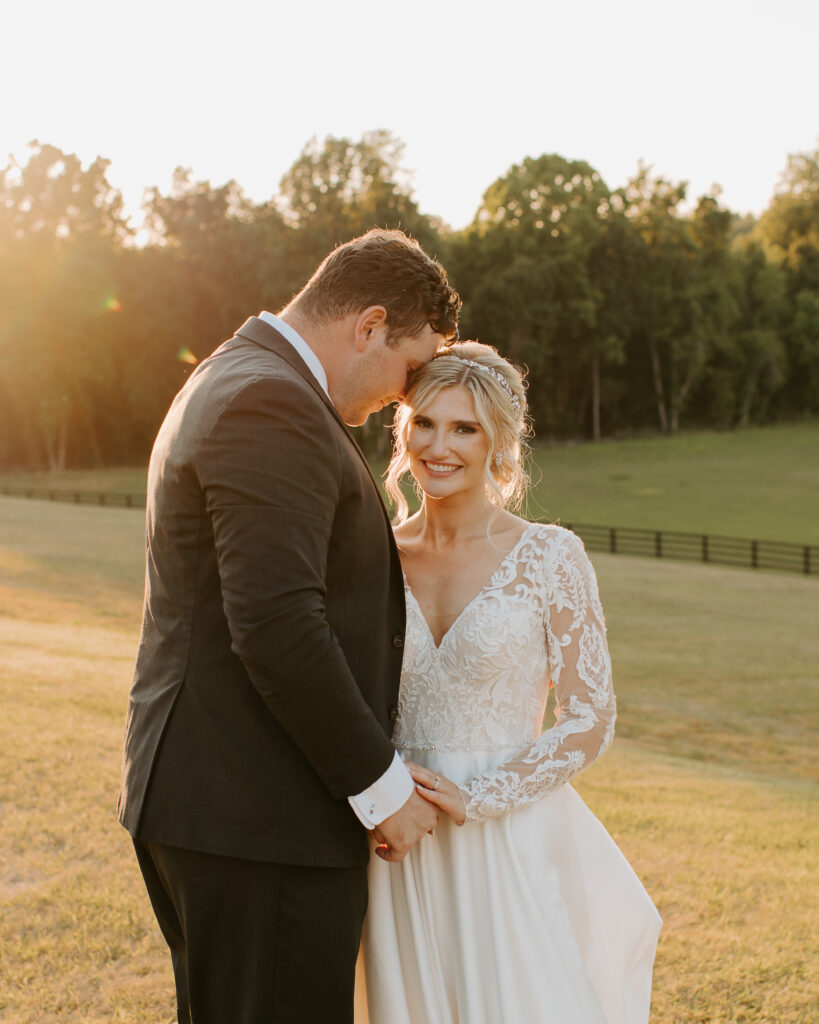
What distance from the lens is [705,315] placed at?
62250 mm

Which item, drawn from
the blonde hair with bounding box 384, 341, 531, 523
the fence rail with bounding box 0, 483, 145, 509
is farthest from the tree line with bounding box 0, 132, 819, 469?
the blonde hair with bounding box 384, 341, 531, 523

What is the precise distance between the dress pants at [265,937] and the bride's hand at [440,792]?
325 millimetres

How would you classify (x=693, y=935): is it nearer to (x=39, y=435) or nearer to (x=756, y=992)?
(x=756, y=992)

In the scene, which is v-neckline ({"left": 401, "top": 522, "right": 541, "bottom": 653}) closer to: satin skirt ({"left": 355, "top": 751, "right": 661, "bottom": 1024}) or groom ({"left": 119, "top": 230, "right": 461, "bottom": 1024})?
satin skirt ({"left": 355, "top": 751, "right": 661, "bottom": 1024})

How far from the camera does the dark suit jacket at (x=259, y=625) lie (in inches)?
Result: 89.2

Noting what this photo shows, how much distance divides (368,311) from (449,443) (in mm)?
762

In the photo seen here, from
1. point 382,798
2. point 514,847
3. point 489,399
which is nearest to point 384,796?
point 382,798

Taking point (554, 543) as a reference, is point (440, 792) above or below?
below

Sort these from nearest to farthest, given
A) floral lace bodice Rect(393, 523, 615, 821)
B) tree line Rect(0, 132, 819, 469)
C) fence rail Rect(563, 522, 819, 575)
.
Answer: floral lace bodice Rect(393, 523, 615, 821) < fence rail Rect(563, 522, 819, 575) < tree line Rect(0, 132, 819, 469)

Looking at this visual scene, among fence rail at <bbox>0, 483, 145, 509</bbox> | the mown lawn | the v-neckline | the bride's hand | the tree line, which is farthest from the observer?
the tree line

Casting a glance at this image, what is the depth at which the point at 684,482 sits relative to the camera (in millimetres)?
49781

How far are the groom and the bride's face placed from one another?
63 centimetres

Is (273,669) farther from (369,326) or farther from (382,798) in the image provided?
(369,326)

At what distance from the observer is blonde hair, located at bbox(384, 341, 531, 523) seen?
3.28 metres
